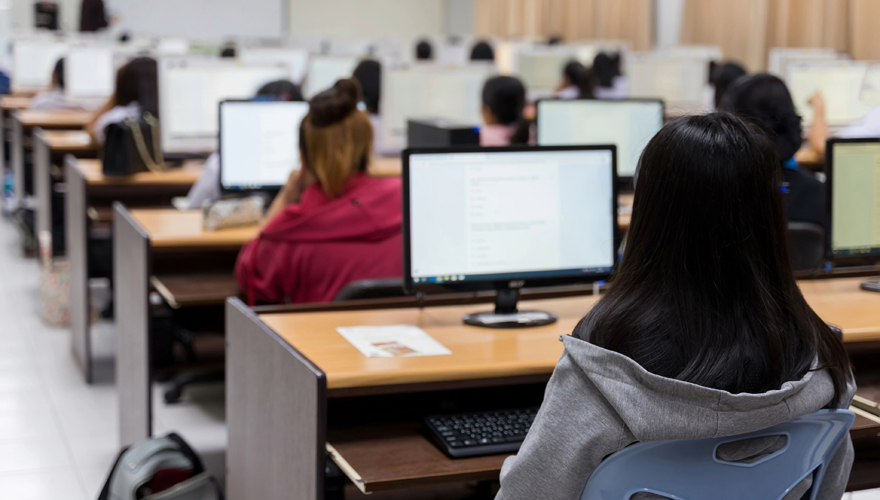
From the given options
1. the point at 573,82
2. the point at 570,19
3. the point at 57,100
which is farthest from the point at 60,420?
the point at 570,19

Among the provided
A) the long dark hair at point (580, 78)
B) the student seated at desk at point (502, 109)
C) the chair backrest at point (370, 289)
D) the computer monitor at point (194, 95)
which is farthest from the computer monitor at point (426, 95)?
the chair backrest at point (370, 289)

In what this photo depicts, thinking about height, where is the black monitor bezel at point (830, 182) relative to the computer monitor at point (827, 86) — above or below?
below

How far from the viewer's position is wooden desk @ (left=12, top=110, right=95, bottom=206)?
5.94 metres

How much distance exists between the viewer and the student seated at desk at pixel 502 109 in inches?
180

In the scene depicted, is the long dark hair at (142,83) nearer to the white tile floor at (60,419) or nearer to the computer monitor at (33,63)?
the white tile floor at (60,419)

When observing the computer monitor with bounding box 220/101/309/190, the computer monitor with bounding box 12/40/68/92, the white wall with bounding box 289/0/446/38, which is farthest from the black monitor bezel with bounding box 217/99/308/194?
the white wall with bounding box 289/0/446/38

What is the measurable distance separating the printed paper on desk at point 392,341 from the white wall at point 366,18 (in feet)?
43.5

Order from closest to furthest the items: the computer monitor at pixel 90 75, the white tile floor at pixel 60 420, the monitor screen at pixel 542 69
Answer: the white tile floor at pixel 60 420 → the computer monitor at pixel 90 75 → the monitor screen at pixel 542 69

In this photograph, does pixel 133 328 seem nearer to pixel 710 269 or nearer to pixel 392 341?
pixel 392 341

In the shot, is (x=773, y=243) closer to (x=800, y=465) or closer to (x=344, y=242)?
(x=800, y=465)

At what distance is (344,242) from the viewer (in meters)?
2.59

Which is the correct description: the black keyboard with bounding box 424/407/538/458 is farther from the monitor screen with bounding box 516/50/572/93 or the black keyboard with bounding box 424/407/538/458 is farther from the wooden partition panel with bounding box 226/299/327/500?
the monitor screen with bounding box 516/50/572/93

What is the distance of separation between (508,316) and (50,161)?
330 centimetres

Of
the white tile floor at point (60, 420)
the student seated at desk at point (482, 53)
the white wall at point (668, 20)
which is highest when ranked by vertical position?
the white wall at point (668, 20)
